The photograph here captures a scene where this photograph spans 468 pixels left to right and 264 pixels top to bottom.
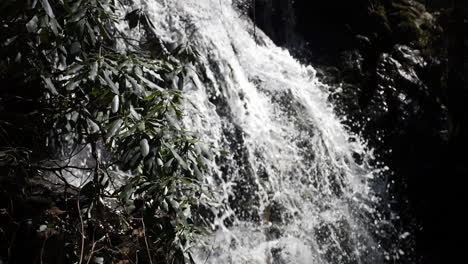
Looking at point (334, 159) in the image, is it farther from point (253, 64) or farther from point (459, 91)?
point (459, 91)

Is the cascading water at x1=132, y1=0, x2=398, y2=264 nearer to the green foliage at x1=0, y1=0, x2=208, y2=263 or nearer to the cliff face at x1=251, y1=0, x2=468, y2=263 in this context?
the cliff face at x1=251, y1=0, x2=468, y2=263

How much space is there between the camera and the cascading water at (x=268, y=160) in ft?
13.0

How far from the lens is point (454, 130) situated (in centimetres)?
609

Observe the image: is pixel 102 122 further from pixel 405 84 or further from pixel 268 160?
pixel 405 84

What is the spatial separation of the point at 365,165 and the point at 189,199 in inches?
156

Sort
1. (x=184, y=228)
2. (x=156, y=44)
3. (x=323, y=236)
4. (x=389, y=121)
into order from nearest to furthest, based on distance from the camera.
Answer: (x=184, y=228) → (x=156, y=44) → (x=323, y=236) → (x=389, y=121)

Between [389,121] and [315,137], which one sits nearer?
[315,137]

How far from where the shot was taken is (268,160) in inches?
176

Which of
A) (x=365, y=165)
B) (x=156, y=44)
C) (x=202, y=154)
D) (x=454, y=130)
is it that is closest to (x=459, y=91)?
(x=454, y=130)

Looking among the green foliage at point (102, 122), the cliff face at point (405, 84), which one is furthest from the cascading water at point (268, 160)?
the green foliage at point (102, 122)

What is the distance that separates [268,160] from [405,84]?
2832 millimetres

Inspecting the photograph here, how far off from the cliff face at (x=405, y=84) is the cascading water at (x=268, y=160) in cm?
56

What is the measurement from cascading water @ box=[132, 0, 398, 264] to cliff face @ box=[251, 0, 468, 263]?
22.0 inches

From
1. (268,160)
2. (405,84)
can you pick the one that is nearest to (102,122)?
(268,160)
